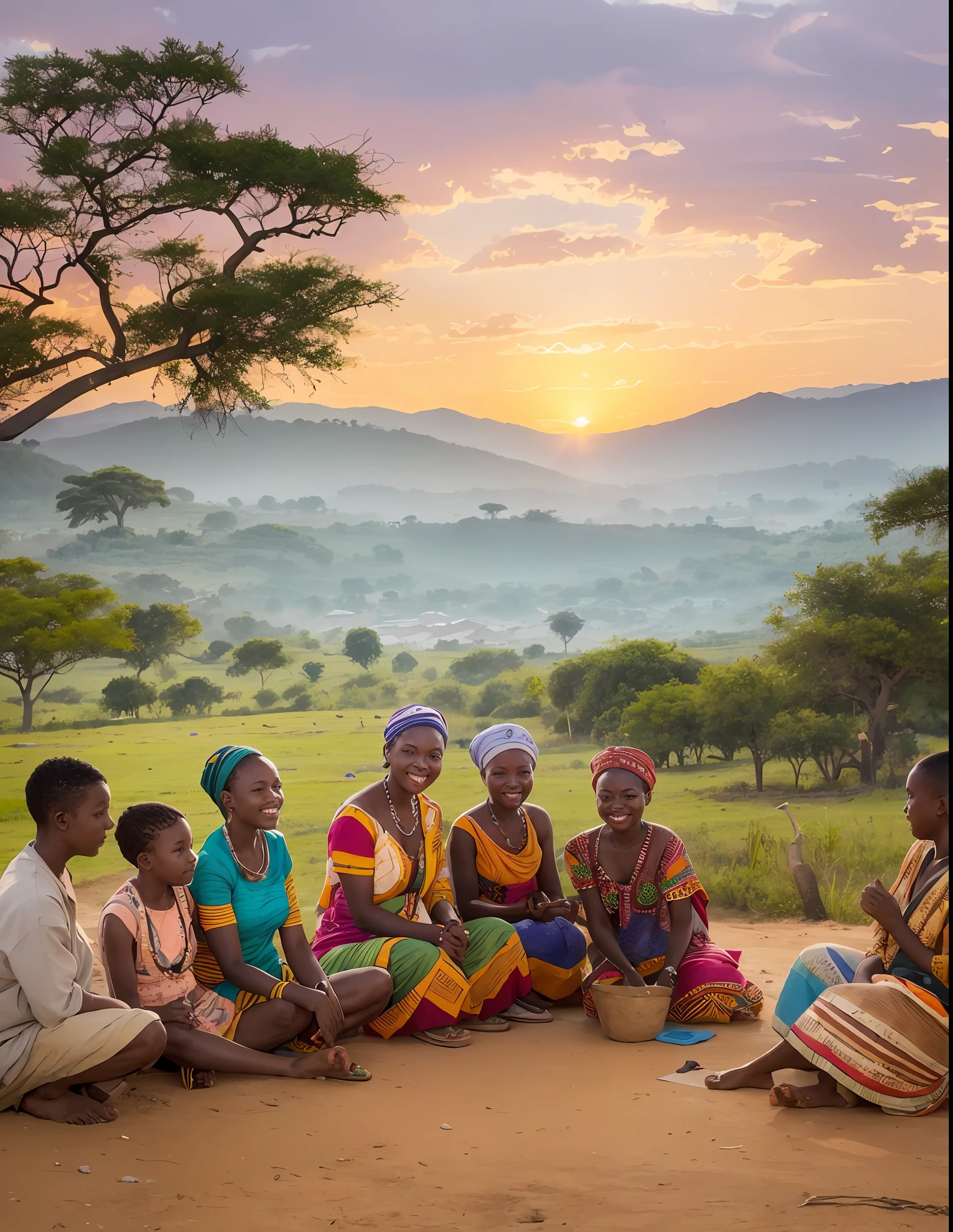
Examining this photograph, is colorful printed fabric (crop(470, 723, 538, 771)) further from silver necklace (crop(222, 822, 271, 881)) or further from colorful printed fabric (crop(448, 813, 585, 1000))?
silver necklace (crop(222, 822, 271, 881))

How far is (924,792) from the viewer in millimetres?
3775

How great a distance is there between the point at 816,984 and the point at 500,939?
1387mm

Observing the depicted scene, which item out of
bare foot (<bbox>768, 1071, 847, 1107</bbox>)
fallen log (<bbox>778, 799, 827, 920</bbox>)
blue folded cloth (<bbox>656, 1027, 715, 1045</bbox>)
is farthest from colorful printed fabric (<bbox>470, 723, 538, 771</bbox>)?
fallen log (<bbox>778, 799, 827, 920</bbox>)

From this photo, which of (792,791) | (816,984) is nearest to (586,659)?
(792,791)

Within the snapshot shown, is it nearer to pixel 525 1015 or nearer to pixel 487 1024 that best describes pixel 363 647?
pixel 525 1015

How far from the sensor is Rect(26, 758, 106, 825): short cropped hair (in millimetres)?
3664

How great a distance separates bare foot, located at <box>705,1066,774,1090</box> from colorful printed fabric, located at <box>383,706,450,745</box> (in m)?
1.73

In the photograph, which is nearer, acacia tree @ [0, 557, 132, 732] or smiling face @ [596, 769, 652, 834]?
smiling face @ [596, 769, 652, 834]

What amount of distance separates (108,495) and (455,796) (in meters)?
6.21

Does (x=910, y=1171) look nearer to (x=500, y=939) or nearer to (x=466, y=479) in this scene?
(x=500, y=939)

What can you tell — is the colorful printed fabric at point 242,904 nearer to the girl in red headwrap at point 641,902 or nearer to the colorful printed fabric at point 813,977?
the girl in red headwrap at point 641,902

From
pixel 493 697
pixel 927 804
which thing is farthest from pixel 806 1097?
pixel 493 697

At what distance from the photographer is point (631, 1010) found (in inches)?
181

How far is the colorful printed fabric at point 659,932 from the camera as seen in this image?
16.1ft
